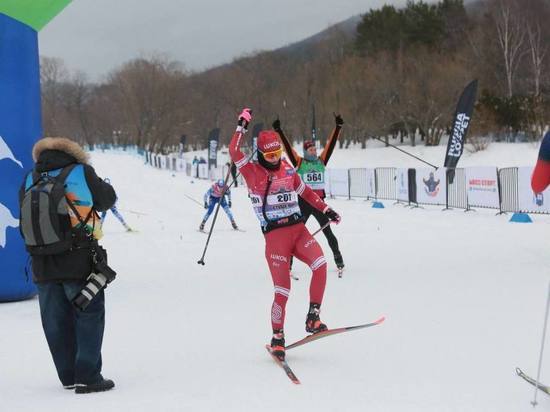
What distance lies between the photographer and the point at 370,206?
20.9 m

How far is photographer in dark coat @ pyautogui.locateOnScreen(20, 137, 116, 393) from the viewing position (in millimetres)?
3979

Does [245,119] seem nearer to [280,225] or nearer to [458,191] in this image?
[280,225]

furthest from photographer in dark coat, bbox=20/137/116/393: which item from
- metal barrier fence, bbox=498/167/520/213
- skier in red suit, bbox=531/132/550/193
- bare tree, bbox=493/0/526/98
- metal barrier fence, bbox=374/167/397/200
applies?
bare tree, bbox=493/0/526/98

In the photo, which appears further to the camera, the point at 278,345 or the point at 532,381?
the point at 278,345

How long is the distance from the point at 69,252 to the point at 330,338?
2.56m

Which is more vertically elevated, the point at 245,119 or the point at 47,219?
the point at 245,119

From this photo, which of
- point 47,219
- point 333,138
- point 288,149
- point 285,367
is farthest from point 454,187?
point 47,219

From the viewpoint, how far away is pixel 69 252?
4043mm

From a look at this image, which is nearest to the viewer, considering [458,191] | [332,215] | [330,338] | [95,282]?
[95,282]

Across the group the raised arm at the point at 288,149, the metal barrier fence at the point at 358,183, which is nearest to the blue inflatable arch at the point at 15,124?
the raised arm at the point at 288,149

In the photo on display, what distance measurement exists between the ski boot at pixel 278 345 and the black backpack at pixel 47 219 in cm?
181

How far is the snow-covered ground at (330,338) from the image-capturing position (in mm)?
4043

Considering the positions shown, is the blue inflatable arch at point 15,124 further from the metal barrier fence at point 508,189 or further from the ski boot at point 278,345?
the metal barrier fence at point 508,189

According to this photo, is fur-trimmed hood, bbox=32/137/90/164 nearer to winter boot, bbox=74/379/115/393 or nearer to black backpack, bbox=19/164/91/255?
black backpack, bbox=19/164/91/255
